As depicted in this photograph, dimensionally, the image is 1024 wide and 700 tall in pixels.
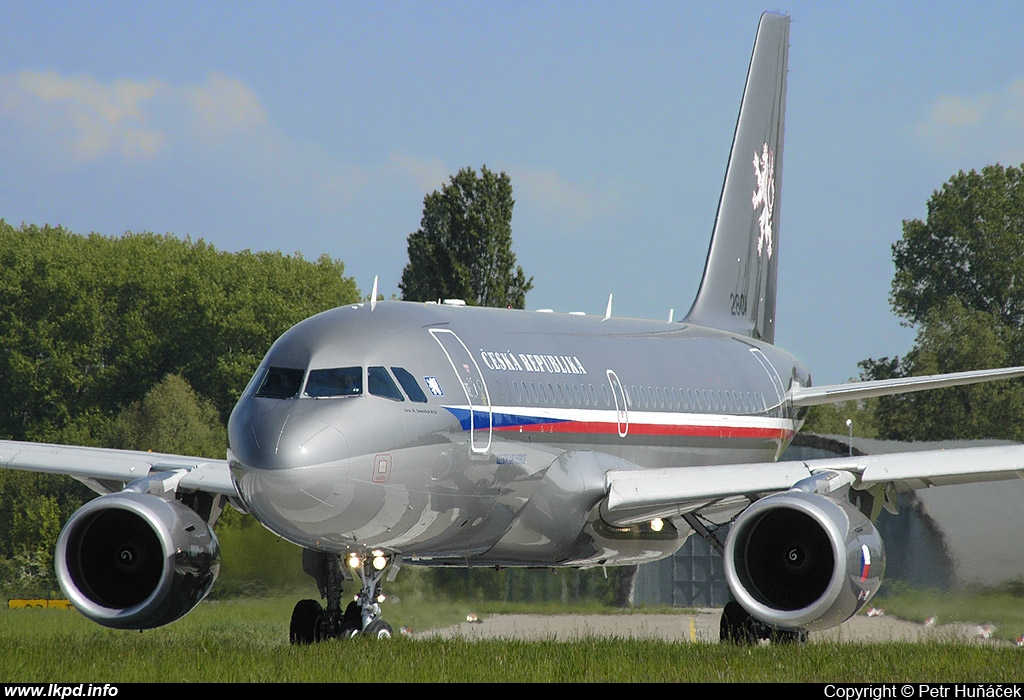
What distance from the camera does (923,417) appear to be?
178ft

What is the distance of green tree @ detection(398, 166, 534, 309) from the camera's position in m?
47.8

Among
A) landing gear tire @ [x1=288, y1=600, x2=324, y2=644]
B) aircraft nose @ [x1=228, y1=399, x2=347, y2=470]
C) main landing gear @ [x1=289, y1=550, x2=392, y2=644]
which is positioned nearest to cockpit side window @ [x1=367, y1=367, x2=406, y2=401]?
aircraft nose @ [x1=228, y1=399, x2=347, y2=470]

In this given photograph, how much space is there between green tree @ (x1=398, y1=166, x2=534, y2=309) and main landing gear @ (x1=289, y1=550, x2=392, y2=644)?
29498mm

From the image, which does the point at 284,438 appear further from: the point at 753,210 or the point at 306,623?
the point at 753,210

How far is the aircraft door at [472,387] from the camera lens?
1602cm

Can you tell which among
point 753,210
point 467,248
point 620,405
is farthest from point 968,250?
point 620,405

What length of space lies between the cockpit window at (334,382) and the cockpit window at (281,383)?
0.12 meters

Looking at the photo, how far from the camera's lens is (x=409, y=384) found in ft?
50.3

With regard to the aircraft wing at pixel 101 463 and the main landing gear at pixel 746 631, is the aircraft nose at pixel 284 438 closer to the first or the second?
the aircraft wing at pixel 101 463

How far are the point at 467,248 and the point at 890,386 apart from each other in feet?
88.6

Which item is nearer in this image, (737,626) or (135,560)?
(135,560)

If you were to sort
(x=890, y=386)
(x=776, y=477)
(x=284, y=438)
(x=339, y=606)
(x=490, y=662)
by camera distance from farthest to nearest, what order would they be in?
(x=890, y=386) < (x=339, y=606) < (x=776, y=477) < (x=284, y=438) < (x=490, y=662)

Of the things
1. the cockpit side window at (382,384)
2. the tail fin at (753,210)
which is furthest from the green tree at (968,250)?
the cockpit side window at (382,384)

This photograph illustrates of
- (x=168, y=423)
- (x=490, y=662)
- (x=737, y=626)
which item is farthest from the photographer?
(x=168, y=423)
